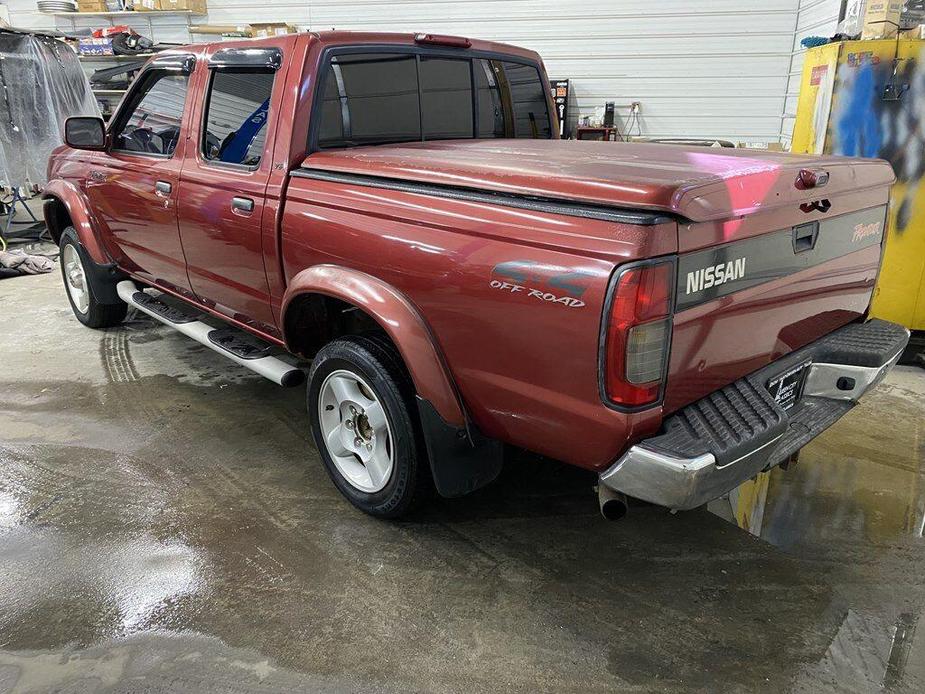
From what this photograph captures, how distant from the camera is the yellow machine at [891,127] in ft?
14.0

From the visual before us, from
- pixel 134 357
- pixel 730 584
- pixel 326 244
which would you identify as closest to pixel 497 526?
pixel 730 584

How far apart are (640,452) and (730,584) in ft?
3.12

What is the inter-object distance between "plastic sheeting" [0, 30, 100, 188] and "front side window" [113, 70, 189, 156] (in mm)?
5571

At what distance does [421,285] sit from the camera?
7.13 ft

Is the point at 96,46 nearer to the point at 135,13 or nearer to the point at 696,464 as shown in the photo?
the point at 135,13

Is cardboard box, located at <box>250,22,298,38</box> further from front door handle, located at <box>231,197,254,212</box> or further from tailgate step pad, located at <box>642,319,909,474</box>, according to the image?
tailgate step pad, located at <box>642,319,909,474</box>

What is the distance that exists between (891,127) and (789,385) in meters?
3.05

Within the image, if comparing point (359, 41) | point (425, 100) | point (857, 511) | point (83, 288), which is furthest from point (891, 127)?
point (83, 288)

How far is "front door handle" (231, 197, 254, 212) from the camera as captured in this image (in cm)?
286

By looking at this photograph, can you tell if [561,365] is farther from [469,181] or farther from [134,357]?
[134,357]

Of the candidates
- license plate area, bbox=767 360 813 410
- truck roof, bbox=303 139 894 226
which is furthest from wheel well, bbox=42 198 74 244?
license plate area, bbox=767 360 813 410

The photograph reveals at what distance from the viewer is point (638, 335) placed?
67.7 inches

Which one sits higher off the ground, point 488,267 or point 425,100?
point 425,100

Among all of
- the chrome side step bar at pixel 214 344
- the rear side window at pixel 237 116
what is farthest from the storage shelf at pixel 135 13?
the rear side window at pixel 237 116
